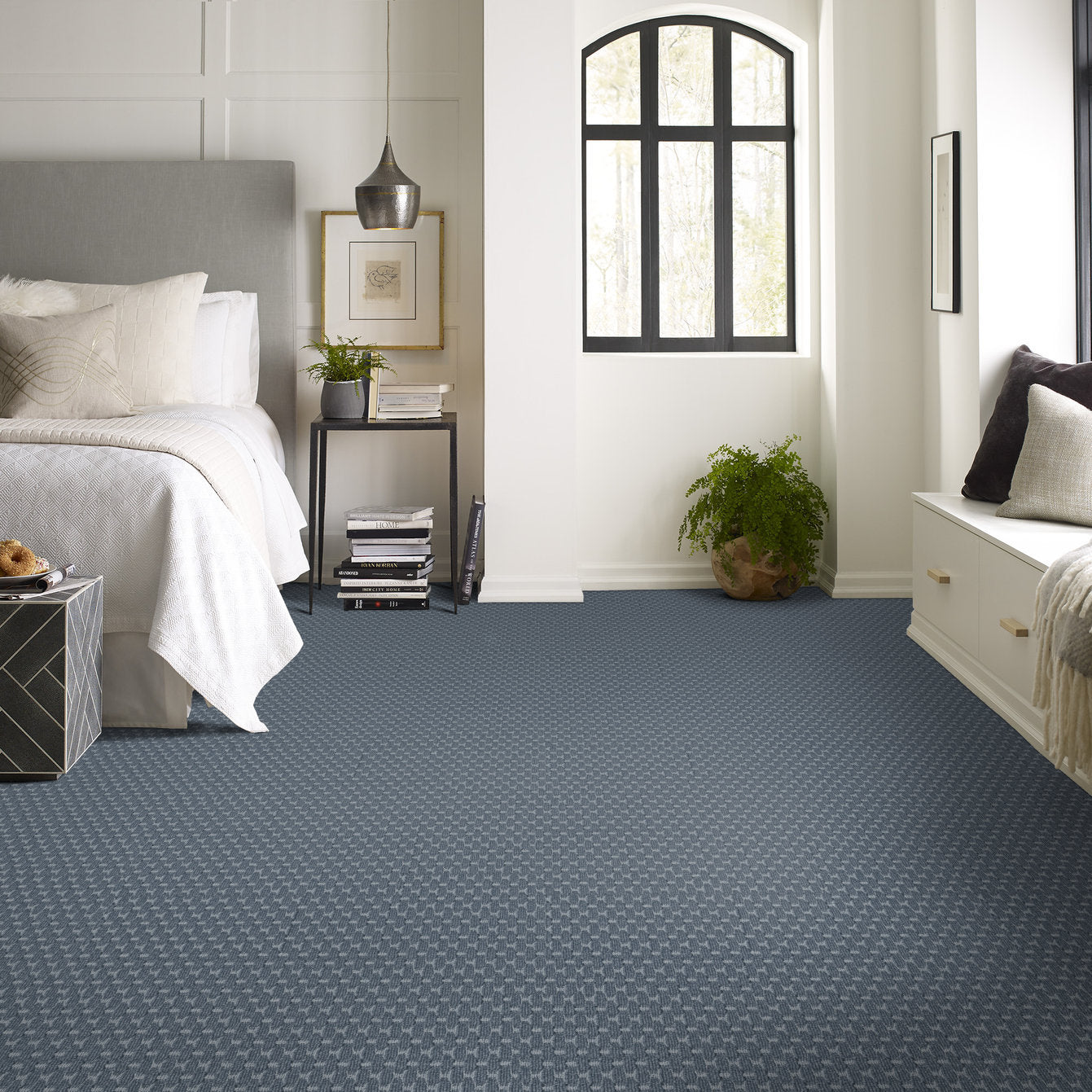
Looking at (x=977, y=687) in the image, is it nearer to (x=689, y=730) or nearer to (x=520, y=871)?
(x=689, y=730)

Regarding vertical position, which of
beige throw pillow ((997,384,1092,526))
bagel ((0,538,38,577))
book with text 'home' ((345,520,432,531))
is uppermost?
beige throw pillow ((997,384,1092,526))

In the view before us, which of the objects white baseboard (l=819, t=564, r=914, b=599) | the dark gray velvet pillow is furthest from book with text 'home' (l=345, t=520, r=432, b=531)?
the dark gray velvet pillow

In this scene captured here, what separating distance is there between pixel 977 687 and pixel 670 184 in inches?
99.6

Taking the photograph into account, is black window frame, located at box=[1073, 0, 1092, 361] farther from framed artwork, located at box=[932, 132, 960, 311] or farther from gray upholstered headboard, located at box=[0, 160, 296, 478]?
gray upholstered headboard, located at box=[0, 160, 296, 478]

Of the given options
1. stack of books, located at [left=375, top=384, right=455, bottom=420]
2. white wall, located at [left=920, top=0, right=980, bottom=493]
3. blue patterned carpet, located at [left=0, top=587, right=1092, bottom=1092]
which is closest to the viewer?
blue patterned carpet, located at [left=0, top=587, right=1092, bottom=1092]

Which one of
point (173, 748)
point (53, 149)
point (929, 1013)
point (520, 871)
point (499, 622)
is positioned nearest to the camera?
point (929, 1013)

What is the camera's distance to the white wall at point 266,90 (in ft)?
15.2

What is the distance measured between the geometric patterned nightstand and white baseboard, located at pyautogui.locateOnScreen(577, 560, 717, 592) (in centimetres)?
250

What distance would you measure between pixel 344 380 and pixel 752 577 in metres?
1.72

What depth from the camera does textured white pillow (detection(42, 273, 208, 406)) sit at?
13.1 feet

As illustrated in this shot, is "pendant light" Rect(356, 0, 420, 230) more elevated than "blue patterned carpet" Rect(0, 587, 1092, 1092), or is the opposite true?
"pendant light" Rect(356, 0, 420, 230)

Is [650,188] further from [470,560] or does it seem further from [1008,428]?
[1008,428]

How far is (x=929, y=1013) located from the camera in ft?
5.35

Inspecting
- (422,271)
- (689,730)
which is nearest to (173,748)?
(689,730)
